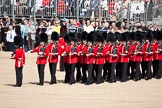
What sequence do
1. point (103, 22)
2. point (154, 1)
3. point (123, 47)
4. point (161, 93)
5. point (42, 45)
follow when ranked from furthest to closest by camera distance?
point (154, 1) < point (103, 22) < point (123, 47) < point (42, 45) < point (161, 93)

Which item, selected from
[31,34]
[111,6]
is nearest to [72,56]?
[31,34]

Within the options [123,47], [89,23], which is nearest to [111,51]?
[123,47]

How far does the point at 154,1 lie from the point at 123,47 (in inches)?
426

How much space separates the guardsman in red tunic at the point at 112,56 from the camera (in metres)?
17.8

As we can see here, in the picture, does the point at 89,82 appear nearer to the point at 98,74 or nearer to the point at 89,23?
the point at 98,74

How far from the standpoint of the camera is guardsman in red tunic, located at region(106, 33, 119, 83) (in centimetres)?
1781

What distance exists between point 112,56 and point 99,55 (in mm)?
512

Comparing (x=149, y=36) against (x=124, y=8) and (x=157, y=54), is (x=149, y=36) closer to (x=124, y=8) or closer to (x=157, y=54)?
(x=157, y=54)

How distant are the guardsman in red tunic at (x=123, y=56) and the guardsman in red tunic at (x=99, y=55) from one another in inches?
29.5

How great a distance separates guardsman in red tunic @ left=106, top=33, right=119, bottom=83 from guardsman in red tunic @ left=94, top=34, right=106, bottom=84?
0.23m

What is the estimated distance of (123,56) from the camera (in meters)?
18.2

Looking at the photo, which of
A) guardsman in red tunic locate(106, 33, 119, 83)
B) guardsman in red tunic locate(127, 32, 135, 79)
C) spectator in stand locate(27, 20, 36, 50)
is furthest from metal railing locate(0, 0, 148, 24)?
guardsman in red tunic locate(106, 33, 119, 83)

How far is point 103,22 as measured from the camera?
83.9ft

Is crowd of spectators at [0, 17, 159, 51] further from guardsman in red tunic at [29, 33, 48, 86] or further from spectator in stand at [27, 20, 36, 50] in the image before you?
guardsman in red tunic at [29, 33, 48, 86]
